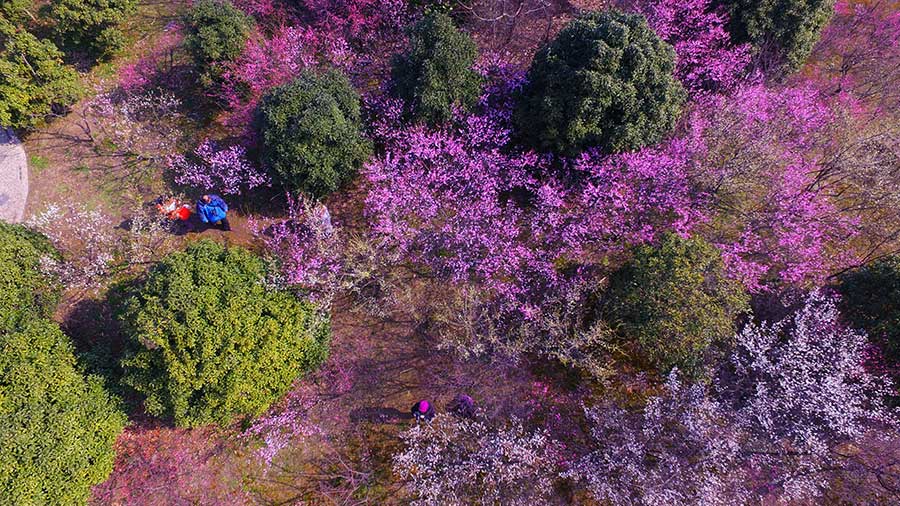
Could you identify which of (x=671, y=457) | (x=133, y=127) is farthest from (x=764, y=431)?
(x=133, y=127)

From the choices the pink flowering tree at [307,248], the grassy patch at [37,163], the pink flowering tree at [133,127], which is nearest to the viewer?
the pink flowering tree at [307,248]

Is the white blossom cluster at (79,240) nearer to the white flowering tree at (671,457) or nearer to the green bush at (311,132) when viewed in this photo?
the green bush at (311,132)

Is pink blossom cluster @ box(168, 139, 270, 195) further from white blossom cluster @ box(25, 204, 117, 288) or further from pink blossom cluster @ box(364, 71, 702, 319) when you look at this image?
pink blossom cluster @ box(364, 71, 702, 319)

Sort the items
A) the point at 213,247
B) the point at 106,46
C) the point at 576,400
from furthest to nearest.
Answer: the point at 106,46 < the point at 576,400 < the point at 213,247

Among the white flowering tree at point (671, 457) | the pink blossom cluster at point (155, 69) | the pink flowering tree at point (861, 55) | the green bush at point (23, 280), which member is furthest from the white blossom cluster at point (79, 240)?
the pink flowering tree at point (861, 55)

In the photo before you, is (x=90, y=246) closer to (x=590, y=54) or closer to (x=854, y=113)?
(x=590, y=54)

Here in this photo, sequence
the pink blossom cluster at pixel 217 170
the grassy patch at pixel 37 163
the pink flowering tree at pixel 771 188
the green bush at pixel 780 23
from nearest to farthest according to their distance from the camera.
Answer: the pink flowering tree at pixel 771 188
the pink blossom cluster at pixel 217 170
the green bush at pixel 780 23
the grassy patch at pixel 37 163

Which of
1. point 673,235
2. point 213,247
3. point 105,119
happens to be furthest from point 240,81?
point 673,235
